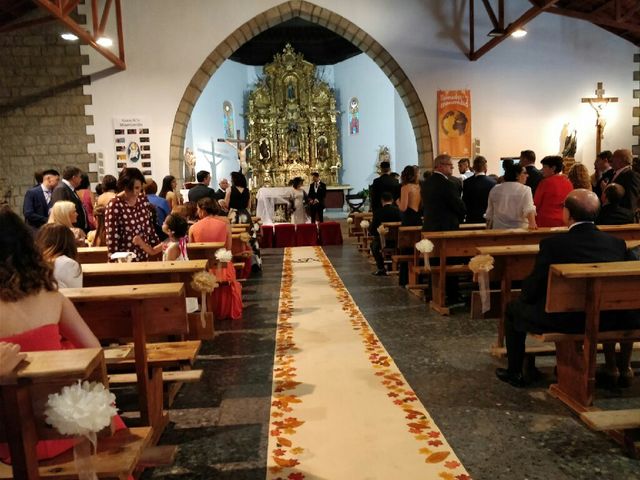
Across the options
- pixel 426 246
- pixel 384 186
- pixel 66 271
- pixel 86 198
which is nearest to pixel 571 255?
pixel 426 246

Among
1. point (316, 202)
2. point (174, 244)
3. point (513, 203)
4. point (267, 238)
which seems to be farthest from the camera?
point (316, 202)

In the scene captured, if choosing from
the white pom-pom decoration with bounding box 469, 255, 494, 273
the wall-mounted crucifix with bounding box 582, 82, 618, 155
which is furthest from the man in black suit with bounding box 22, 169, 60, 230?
the wall-mounted crucifix with bounding box 582, 82, 618, 155

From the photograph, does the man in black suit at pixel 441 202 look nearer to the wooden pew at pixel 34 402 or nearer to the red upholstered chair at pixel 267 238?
the wooden pew at pixel 34 402

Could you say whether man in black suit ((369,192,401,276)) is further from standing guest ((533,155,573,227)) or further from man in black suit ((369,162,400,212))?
standing guest ((533,155,573,227))

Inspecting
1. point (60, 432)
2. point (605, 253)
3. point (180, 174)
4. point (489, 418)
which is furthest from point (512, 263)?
point (180, 174)

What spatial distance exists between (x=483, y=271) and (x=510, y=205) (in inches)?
63.5

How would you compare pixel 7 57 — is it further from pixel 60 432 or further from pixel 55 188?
pixel 60 432

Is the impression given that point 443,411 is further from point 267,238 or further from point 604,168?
point 267,238

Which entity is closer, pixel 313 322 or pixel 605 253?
pixel 605 253

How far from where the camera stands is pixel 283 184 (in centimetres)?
1734

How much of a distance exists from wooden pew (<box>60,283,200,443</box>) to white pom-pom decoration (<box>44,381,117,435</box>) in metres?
1.02

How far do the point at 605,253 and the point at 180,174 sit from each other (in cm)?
829

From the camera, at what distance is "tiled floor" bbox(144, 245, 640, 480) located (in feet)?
7.68

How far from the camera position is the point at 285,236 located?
10344 mm
